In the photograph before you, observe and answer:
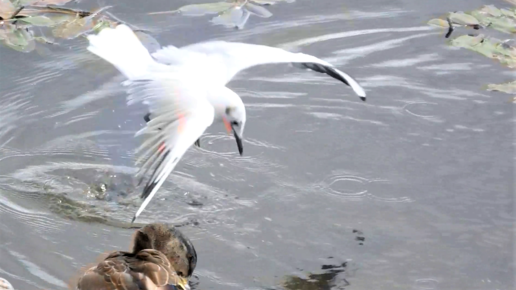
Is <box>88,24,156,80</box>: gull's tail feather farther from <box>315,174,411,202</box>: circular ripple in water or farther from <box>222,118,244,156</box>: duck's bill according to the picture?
<box>315,174,411,202</box>: circular ripple in water

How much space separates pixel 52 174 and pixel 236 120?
→ 3.06 feet

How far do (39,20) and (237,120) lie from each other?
1958 mm

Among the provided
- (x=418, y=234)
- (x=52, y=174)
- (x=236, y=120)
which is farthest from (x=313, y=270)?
(x=52, y=174)

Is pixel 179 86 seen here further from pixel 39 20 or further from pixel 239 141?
pixel 39 20

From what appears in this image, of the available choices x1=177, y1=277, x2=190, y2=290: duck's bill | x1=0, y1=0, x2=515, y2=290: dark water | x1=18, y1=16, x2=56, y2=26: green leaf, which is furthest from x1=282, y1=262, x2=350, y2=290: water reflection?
x1=18, y1=16, x2=56, y2=26: green leaf

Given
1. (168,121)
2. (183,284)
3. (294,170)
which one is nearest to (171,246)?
(183,284)

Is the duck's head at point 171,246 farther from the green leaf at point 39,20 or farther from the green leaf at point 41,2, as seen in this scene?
the green leaf at point 41,2

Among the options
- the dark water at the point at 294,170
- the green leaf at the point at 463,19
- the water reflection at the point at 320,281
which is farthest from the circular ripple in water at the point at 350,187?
the green leaf at the point at 463,19

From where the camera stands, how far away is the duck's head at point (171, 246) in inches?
150

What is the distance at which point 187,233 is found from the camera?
4.15 meters

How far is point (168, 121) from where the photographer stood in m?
4.14

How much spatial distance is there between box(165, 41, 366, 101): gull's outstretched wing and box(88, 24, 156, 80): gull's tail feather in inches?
3.8

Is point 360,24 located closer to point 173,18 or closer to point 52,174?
point 173,18

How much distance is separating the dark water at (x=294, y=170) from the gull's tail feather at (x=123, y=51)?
1.10 feet
